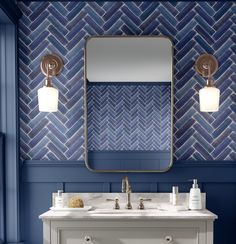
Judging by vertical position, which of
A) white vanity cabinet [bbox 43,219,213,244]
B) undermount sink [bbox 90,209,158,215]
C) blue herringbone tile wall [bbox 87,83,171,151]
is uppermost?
blue herringbone tile wall [bbox 87,83,171,151]

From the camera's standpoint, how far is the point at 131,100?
308cm

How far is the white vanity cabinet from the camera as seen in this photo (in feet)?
8.59

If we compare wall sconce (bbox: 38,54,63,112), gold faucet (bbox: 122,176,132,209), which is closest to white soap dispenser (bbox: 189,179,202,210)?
gold faucet (bbox: 122,176,132,209)

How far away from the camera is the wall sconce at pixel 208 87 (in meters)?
2.91

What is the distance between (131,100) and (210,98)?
1.98 ft

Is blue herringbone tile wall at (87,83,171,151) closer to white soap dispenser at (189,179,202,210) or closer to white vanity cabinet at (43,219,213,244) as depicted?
white soap dispenser at (189,179,202,210)

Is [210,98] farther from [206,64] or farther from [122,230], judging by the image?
[122,230]

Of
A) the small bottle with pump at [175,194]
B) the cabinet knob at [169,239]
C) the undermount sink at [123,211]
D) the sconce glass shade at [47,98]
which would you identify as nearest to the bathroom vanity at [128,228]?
the cabinet knob at [169,239]

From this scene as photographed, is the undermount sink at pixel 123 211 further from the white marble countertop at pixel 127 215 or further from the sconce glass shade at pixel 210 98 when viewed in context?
the sconce glass shade at pixel 210 98

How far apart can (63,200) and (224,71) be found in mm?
1613

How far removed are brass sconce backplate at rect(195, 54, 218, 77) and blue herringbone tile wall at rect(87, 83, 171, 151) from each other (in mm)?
279

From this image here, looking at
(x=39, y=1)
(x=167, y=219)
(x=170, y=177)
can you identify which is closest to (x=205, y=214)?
(x=167, y=219)

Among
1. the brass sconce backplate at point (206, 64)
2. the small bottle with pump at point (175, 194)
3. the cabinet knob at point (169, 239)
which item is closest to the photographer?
the cabinet knob at point (169, 239)

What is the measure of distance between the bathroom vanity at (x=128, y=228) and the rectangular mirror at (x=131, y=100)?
53cm
